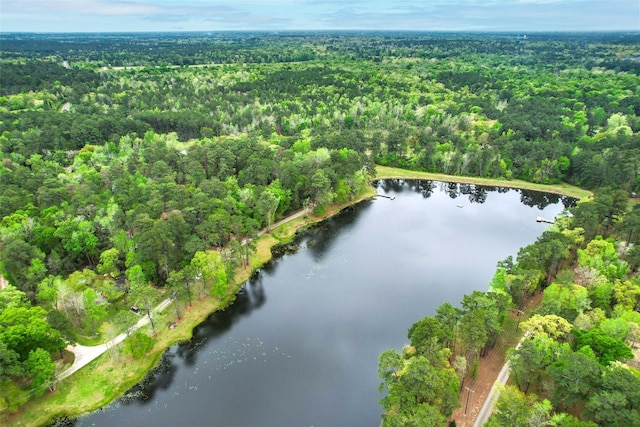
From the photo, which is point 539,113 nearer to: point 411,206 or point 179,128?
point 411,206

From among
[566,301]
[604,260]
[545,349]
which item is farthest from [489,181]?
[545,349]

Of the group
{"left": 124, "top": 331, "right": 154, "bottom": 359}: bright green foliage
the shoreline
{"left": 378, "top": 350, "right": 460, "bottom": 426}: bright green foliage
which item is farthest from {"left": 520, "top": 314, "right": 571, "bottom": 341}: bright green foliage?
{"left": 124, "top": 331, "right": 154, "bottom": 359}: bright green foliage

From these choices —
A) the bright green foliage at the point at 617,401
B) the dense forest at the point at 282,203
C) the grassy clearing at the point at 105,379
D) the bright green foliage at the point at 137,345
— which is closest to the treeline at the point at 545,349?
the bright green foliage at the point at 617,401

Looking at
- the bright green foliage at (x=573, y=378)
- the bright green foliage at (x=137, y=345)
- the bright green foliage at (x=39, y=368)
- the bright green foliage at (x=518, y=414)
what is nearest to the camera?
the bright green foliage at (x=518, y=414)

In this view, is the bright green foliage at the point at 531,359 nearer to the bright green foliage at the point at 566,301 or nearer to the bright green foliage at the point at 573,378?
the bright green foliage at the point at 573,378

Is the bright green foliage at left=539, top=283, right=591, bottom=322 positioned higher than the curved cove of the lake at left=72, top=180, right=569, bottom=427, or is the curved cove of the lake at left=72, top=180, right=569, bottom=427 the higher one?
the bright green foliage at left=539, top=283, right=591, bottom=322

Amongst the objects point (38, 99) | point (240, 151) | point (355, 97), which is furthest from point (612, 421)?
point (38, 99)

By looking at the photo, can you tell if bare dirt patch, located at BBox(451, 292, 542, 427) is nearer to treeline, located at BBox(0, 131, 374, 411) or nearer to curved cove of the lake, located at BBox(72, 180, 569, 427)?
curved cove of the lake, located at BBox(72, 180, 569, 427)
